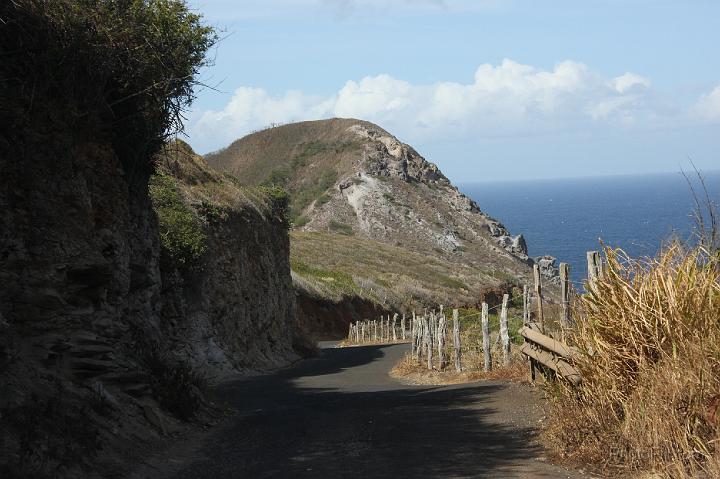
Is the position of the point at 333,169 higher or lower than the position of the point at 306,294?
higher

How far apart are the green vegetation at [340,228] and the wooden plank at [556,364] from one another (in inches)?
3529

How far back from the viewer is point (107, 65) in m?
14.0

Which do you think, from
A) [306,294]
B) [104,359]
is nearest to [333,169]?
[306,294]

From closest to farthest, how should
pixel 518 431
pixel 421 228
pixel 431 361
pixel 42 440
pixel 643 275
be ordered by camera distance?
pixel 42 440 < pixel 643 275 < pixel 518 431 < pixel 431 361 < pixel 421 228

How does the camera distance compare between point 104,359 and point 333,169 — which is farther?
point 333,169

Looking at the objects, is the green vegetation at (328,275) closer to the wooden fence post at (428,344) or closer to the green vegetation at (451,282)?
the green vegetation at (451,282)

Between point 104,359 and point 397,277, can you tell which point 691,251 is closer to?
point 104,359

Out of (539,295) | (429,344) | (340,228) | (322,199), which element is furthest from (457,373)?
(322,199)

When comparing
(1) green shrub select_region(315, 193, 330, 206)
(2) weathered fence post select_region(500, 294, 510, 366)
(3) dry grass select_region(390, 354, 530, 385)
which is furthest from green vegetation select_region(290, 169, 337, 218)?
(2) weathered fence post select_region(500, 294, 510, 366)

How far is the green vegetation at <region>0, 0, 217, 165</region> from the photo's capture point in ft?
40.6

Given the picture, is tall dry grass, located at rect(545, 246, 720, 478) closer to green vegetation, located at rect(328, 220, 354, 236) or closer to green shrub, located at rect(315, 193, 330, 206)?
green vegetation, located at rect(328, 220, 354, 236)

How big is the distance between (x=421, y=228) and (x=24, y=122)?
95619 millimetres

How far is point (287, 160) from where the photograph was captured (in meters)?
136

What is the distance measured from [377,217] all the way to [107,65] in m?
93.4
